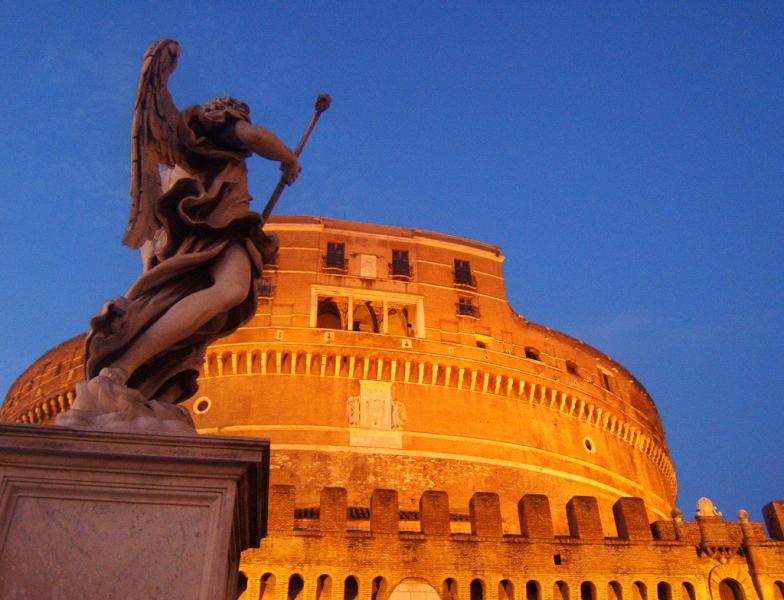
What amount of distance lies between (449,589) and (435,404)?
14.0 meters

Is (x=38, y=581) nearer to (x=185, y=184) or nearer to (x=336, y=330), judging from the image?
(x=185, y=184)

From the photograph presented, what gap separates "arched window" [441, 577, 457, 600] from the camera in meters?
14.9

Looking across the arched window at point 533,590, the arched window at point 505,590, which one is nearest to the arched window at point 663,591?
the arched window at point 533,590

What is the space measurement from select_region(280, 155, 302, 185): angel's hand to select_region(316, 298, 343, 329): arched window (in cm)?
2686

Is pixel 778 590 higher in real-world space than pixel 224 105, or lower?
higher

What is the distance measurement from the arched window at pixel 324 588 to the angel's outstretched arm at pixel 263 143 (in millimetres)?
12678

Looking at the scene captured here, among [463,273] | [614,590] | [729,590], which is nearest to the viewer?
[614,590]

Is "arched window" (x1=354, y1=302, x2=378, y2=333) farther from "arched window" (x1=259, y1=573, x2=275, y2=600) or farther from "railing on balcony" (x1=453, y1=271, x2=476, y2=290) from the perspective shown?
"arched window" (x1=259, y1=573, x2=275, y2=600)

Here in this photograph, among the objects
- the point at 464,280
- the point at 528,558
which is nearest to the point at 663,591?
the point at 528,558

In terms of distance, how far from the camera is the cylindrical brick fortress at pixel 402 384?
2736cm

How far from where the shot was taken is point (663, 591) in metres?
16.1

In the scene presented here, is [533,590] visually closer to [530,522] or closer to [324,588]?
[530,522]

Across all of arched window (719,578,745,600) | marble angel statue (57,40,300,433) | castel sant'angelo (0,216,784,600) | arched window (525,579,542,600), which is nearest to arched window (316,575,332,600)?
castel sant'angelo (0,216,784,600)

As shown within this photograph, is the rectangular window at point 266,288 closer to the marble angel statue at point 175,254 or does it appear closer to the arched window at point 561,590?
the arched window at point 561,590
